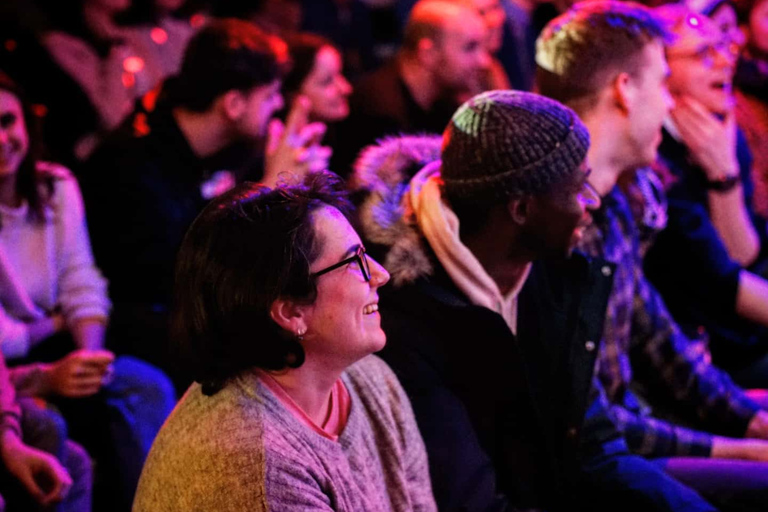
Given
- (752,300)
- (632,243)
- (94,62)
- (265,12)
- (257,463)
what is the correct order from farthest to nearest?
1. (265,12)
2. (94,62)
3. (752,300)
4. (632,243)
5. (257,463)

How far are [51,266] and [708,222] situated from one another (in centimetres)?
210

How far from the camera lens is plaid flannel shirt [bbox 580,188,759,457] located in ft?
7.11

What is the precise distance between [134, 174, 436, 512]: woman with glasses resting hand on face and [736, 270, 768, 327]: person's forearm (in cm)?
166

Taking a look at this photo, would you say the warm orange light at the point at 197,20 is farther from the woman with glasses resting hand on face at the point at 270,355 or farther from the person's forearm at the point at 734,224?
the woman with glasses resting hand on face at the point at 270,355

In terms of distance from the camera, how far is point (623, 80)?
2240 mm

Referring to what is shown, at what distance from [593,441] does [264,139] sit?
2.10 meters

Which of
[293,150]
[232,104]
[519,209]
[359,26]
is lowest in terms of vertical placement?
[359,26]

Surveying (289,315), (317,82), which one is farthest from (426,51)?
(289,315)

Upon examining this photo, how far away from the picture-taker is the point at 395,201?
1942 mm

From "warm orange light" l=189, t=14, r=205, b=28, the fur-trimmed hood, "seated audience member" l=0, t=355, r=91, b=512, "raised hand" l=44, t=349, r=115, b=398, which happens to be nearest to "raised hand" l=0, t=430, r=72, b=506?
"seated audience member" l=0, t=355, r=91, b=512

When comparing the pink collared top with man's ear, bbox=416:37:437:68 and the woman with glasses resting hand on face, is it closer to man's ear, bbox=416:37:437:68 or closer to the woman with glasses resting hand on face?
the woman with glasses resting hand on face

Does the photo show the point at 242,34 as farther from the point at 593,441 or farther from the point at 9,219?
the point at 593,441

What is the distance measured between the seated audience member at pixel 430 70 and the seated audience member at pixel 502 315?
243cm

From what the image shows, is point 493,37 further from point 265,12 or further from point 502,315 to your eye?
point 502,315
